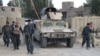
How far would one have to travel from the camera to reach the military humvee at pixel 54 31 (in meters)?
20.4

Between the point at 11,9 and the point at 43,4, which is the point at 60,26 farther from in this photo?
the point at 43,4

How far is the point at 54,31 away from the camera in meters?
20.7

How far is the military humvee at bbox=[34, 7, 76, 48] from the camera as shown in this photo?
20380mm

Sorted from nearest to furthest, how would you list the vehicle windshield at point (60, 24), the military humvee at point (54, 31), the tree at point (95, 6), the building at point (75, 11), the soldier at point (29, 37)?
the soldier at point (29, 37)
the military humvee at point (54, 31)
the vehicle windshield at point (60, 24)
the tree at point (95, 6)
the building at point (75, 11)

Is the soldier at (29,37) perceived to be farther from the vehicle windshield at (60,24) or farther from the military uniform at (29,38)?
the vehicle windshield at (60,24)

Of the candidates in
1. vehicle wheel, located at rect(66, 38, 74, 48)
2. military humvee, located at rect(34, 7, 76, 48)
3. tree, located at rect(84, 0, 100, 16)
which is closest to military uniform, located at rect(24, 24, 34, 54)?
military humvee, located at rect(34, 7, 76, 48)

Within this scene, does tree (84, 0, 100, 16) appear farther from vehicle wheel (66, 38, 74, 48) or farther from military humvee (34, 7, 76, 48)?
vehicle wheel (66, 38, 74, 48)

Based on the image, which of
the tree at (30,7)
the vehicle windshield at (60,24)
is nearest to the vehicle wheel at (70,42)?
the vehicle windshield at (60,24)

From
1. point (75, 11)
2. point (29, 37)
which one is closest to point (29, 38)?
point (29, 37)

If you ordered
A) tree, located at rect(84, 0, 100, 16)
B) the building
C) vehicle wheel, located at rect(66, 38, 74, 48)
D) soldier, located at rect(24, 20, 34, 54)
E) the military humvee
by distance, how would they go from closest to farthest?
soldier, located at rect(24, 20, 34, 54)
the military humvee
vehicle wheel, located at rect(66, 38, 74, 48)
tree, located at rect(84, 0, 100, 16)
the building

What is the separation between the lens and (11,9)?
99.0 ft

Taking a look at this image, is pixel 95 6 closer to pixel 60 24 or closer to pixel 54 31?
pixel 60 24

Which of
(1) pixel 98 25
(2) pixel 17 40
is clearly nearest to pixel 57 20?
(2) pixel 17 40

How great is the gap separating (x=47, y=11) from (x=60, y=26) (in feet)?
9.47
